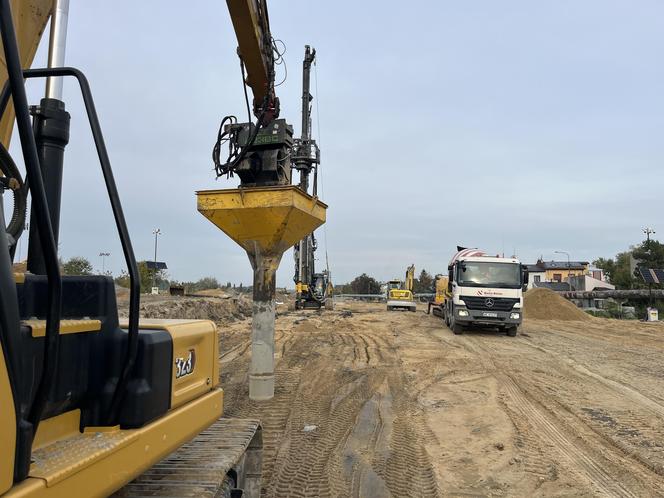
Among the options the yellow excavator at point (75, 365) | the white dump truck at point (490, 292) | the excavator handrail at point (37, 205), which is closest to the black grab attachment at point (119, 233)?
the yellow excavator at point (75, 365)

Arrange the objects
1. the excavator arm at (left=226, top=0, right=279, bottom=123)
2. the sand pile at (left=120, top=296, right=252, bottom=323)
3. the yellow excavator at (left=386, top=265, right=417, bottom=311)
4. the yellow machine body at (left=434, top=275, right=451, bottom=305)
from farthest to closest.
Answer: the yellow excavator at (left=386, top=265, right=417, bottom=311) → the yellow machine body at (left=434, top=275, right=451, bottom=305) → the sand pile at (left=120, top=296, right=252, bottom=323) → the excavator arm at (left=226, top=0, right=279, bottom=123)

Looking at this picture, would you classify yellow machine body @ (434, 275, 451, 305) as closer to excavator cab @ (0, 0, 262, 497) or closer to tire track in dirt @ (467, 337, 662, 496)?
Result: tire track in dirt @ (467, 337, 662, 496)

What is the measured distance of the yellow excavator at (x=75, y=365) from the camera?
149 centimetres

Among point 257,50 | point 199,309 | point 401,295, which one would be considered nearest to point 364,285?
point 401,295

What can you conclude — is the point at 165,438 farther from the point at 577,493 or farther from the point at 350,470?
the point at 577,493

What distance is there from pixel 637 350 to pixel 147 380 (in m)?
15.5

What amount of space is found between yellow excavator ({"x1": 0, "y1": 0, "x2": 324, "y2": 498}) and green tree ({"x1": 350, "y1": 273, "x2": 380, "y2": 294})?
284ft

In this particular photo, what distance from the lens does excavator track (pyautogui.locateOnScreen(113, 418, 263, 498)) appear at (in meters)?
2.29

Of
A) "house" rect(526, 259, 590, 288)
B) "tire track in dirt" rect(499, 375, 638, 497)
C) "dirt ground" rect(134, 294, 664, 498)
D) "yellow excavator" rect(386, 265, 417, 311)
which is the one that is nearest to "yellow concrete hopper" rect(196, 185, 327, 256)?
"dirt ground" rect(134, 294, 664, 498)

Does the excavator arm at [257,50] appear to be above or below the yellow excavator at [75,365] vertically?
above

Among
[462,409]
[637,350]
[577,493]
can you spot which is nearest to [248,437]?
[577,493]

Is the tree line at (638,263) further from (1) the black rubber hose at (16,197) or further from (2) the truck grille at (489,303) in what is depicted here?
(1) the black rubber hose at (16,197)

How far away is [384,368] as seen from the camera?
10.3m

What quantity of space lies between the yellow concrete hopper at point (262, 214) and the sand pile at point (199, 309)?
9962 millimetres
